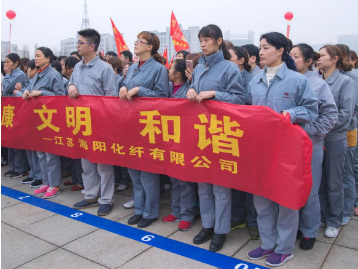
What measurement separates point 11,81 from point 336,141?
17.5 feet

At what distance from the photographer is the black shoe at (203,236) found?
339cm

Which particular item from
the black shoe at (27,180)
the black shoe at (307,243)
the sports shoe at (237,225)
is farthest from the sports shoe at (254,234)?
the black shoe at (27,180)

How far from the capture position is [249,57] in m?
4.36

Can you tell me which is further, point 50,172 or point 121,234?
point 50,172

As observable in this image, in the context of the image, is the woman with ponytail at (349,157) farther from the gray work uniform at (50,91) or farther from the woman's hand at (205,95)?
the gray work uniform at (50,91)

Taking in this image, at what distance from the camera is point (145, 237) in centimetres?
355

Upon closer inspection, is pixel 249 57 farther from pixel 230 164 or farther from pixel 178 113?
pixel 230 164

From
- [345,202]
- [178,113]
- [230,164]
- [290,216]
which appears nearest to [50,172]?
[178,113]

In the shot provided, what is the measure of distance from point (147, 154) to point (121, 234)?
0.92 m

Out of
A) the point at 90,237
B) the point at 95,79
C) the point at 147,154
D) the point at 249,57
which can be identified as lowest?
the point at 90,237

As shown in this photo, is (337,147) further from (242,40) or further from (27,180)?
(242,40)

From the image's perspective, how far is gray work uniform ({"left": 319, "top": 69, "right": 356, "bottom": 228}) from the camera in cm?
345

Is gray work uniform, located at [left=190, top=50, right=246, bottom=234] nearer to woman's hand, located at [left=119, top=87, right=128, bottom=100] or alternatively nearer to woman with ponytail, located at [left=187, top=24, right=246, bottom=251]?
woman with ponytail, located at [left=187, top=24, right=246, bottom=251]

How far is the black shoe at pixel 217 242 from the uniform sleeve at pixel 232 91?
1.33 metres
